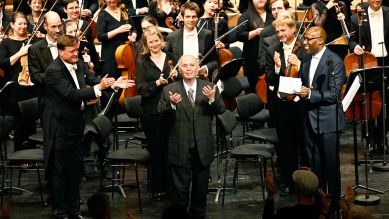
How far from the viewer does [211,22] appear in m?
11.7

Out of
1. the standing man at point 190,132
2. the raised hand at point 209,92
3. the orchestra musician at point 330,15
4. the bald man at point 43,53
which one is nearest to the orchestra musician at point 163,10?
the orchestra musician at point 330,15

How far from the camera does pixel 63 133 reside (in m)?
9.23

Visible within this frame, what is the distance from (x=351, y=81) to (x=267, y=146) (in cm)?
141

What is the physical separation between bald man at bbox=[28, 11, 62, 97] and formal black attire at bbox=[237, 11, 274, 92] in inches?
108

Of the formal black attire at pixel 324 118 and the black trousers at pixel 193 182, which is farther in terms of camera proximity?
the black trousers at pixel 193 182

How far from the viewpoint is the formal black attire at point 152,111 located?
32.4 feet

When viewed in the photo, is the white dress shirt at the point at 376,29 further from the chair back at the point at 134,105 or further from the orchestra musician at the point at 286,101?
the chair back at the point at 134,105

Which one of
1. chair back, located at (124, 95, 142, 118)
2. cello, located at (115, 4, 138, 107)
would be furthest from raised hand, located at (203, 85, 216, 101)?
cello, located at (115, 4, 138, 107)

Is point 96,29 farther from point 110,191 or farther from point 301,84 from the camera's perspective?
point 301,84

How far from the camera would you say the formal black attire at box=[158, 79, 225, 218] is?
364 inches

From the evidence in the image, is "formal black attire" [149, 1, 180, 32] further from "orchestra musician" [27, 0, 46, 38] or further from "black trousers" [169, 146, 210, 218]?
"black trousers" [169, 146, 210, 218]

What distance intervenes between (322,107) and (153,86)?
174cm

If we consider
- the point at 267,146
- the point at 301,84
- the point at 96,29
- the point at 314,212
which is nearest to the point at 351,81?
the point at 301,84

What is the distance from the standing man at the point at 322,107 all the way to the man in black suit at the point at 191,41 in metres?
1.71
